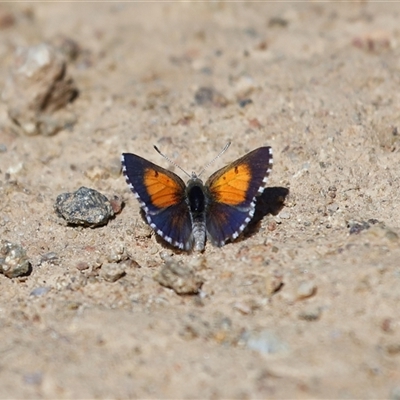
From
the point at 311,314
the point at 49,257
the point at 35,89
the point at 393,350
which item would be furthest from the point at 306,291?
the point at 35,89

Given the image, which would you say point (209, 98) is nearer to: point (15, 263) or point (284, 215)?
point (284, 215)

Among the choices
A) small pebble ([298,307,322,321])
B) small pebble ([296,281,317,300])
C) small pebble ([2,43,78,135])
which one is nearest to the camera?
small pebble ([298,307,322,321])

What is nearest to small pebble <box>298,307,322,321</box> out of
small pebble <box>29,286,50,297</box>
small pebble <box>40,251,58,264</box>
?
small pebble <box>29,286,50,297</box>

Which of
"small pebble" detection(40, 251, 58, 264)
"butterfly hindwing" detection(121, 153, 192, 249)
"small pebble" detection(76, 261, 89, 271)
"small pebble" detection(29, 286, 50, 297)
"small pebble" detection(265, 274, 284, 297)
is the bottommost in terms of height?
"small pebble" detection(29, 286, 50, 297)

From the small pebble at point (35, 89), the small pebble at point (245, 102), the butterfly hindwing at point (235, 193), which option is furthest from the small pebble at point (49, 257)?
the small pebble at point (245, 102)

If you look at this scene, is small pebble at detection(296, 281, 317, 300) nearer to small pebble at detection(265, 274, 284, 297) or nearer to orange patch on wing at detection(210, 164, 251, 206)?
small pebble at detection(265, 274, 284, 297)

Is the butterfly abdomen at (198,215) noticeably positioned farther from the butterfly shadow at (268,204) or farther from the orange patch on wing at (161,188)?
the butterfly shadow at (268,204)

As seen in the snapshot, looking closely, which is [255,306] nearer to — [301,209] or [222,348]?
[222,348]
